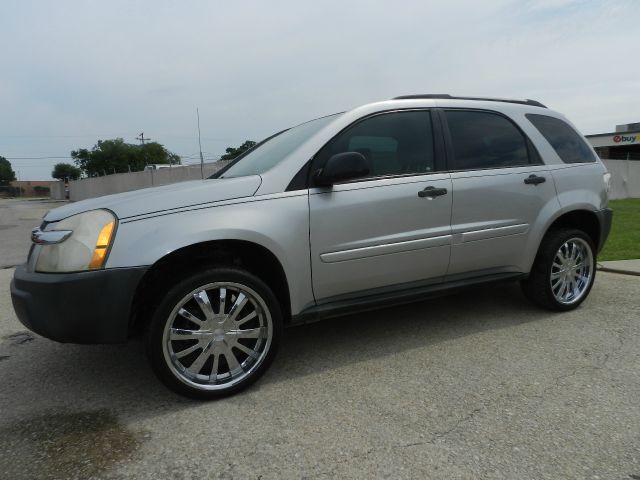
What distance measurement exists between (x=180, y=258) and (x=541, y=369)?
2.34 metres

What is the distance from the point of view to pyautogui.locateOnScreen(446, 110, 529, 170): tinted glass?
3.43 metres

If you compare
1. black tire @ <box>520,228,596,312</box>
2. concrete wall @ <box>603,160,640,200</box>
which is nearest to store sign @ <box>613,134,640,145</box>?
concrete wall @ <box>603,160,640,200</box>

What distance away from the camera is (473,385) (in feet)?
8.87

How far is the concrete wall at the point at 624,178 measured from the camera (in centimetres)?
2139

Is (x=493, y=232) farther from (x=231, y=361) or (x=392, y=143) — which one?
(x=231, y=361)

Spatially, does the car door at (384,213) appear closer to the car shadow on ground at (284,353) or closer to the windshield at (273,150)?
the windshield at (273,150)

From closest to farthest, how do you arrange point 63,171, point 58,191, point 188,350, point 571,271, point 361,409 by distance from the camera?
point 361,409
point 188,350
point 571,271
point 58,191
point 63,171

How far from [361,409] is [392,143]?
1792 millimetres

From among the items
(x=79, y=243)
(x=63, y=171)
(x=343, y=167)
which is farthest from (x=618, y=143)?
(x=63, y=171)

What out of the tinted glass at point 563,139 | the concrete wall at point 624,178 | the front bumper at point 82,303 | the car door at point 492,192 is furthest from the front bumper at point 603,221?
the concrete wall at point 624,178

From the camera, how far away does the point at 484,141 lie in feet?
11.7

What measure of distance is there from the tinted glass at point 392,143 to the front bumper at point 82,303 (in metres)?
1.47

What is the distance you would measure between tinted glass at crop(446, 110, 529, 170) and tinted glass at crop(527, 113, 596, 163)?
29cm

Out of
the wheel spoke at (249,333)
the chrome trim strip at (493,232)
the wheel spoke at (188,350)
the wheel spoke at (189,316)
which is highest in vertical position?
the chrome trim strip at (493,232)
